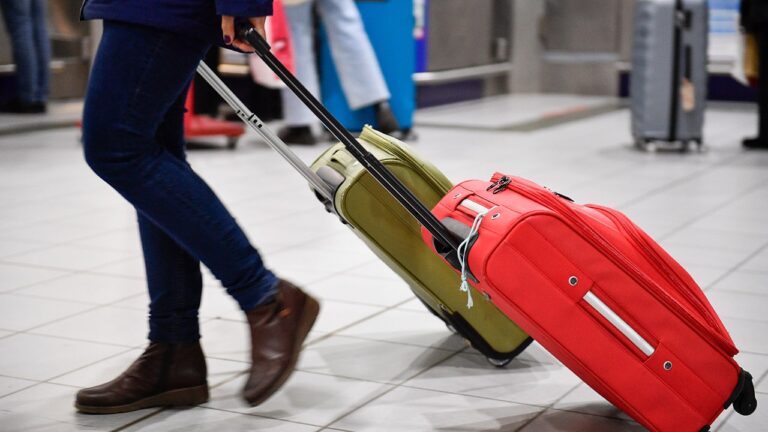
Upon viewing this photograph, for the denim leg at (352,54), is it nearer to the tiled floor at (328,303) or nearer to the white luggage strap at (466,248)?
the tiled floor at (328,303)

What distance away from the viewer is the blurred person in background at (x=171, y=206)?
7.08ft

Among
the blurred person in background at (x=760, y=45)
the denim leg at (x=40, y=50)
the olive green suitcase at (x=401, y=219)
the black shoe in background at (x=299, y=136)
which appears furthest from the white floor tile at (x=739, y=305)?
the denim leg at (x=40, y=50)

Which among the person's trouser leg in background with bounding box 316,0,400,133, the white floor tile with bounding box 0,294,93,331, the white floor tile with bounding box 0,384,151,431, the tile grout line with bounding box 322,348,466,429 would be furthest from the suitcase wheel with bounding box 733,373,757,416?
the person's trouser leg in background with bounding box 316,0,400,133

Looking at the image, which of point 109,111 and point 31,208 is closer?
point 109,111

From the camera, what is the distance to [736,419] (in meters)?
2.40

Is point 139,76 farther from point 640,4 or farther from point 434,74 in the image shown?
point 434,74

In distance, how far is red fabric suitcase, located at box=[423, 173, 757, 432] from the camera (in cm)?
208

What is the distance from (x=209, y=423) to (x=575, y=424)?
78 cm

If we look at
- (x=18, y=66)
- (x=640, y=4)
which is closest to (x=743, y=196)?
(x=640, y=4)

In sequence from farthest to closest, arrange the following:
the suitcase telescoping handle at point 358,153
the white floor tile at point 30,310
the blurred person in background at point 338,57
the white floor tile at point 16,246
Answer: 1. the blurred person in background at point 338,57
2. the white floor tile at point 16,246
3. the white floor tile at point 30,310
4. the suitcase telescoping handle at point 358,153

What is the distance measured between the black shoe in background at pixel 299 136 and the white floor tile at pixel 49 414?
15.1ft

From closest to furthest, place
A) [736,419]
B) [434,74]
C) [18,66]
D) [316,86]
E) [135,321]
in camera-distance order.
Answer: [736,419] < [135,321] < [316,86] < [18,66] < [434,74]

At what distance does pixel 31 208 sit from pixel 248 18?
3049 mm

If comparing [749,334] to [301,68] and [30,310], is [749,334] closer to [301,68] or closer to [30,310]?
[30,310]
